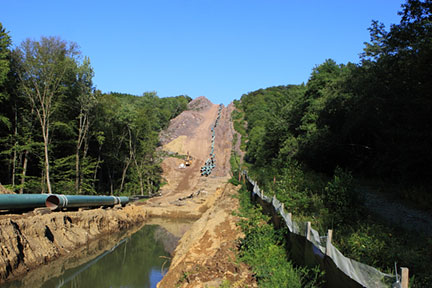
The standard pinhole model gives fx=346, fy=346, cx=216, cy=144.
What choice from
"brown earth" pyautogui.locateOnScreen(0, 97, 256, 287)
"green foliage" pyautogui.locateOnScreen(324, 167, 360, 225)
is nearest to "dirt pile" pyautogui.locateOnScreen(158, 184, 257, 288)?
"brown earth" pyautogui.locateOnScreen(0, 97, 256, 287)

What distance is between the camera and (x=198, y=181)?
167 ft

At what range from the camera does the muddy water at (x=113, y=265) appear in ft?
52.1

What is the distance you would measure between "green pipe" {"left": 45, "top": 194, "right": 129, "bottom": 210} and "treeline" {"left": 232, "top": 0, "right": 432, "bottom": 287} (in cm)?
1302

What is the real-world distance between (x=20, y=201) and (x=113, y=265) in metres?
6.05

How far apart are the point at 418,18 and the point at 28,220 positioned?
2111 centimetres

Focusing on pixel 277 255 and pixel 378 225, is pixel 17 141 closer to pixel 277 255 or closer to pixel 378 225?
pixel 277 255

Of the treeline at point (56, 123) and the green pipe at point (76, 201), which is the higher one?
the treeline at point (56, 123)

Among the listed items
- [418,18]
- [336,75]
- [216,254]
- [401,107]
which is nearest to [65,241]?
[216,254]

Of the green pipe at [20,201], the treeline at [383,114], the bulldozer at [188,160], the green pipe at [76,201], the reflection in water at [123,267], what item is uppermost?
the treeline at [383,114]

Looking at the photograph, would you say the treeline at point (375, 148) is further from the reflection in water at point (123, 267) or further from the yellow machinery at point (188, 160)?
the yellow machinery at point (188, 160)

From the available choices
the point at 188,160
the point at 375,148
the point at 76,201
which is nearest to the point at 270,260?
the point at 375,148

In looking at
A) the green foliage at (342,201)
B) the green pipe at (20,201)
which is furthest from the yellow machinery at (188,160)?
the green foliage at (342,201)

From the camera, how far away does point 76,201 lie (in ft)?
79.0

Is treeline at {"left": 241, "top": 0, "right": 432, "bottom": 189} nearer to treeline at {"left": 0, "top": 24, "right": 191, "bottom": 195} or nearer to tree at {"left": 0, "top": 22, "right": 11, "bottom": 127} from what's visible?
treeline at {"left": 0, "top": 24, "right": 191, "bottom": 195}
